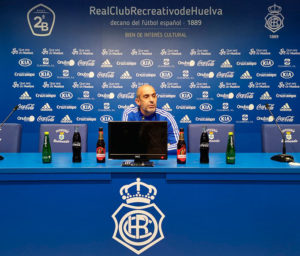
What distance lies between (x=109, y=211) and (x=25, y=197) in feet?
1.73

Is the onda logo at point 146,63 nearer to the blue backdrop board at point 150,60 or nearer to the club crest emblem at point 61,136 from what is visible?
the blue backdrop board at point 150,60

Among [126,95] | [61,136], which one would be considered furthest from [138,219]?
[126,95]

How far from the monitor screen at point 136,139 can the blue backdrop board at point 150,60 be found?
227 centimetres

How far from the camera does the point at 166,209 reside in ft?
6.06

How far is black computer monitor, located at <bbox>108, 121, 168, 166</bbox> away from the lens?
1.99 metres

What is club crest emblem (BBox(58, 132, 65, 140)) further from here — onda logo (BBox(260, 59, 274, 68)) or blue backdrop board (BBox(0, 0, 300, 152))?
onda logo (BBox(260, 59, 274, 68))

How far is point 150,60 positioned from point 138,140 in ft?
7.97

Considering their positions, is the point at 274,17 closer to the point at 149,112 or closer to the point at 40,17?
the point at 149,112

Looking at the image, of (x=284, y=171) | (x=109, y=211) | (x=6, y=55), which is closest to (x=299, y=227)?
(x=284, y=171)

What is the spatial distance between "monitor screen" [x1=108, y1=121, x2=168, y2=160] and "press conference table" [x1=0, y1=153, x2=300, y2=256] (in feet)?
0.58

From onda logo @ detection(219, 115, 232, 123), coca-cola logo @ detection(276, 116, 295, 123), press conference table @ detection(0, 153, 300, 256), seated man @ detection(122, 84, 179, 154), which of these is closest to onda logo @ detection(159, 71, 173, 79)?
onda logo @ detection(219, 115, 232, 123)

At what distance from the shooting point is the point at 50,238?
5.99 ft

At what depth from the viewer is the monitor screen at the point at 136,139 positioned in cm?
200

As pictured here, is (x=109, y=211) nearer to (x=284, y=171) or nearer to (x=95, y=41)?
(x=284, y=171)
